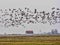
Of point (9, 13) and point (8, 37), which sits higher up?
point (9, 13)

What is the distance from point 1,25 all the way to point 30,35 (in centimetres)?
30

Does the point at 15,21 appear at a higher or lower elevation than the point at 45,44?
higher

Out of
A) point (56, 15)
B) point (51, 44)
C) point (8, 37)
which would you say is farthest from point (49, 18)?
point (8, 37)

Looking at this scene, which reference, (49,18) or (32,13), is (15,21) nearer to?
(32,13)

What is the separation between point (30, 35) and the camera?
2227 millimetres

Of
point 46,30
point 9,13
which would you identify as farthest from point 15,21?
point 46,30

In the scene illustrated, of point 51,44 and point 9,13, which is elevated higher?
point 9,13

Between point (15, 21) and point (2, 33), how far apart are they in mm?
181

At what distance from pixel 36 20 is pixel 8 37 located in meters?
0.33

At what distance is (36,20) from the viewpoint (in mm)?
2318

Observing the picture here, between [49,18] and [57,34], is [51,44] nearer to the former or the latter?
[57,34]

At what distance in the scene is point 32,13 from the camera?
232 cm

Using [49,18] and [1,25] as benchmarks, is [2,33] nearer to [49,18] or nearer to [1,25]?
[1,25]

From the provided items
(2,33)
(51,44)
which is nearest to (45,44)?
(51,44)
